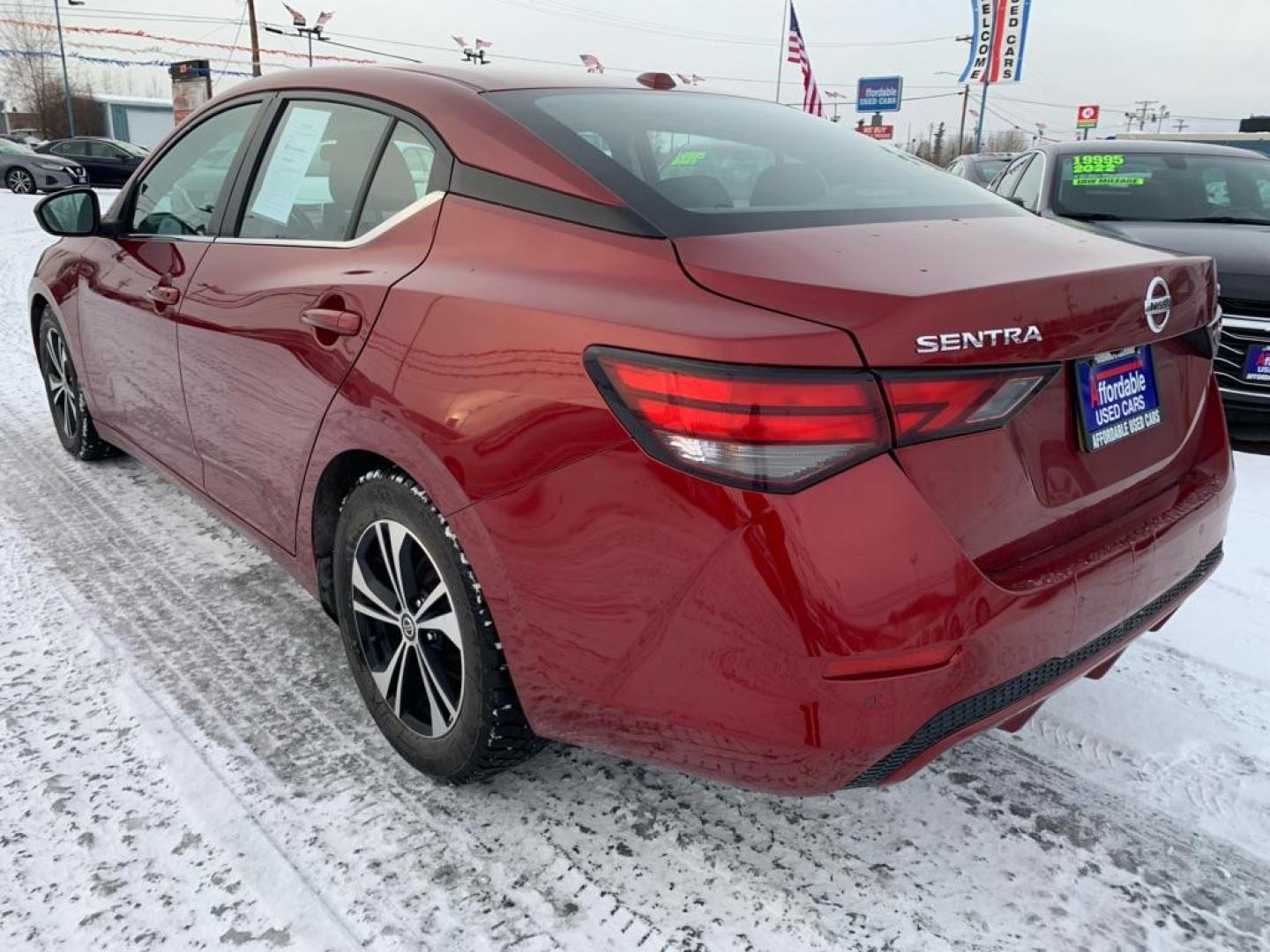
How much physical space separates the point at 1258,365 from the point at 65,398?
18.7 feet

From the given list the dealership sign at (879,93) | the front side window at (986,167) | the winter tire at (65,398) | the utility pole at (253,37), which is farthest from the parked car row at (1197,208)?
the dealership sign at (879,93)

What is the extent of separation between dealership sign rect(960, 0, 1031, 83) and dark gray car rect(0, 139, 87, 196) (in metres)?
36.4

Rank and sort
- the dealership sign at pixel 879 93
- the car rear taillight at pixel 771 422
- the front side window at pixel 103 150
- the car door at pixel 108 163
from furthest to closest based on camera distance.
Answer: the dealership sign at pixel 879 93
the front side window at pixel 103 150
the car door at pixel 108 163
the car rear taillight at pixel 771 422

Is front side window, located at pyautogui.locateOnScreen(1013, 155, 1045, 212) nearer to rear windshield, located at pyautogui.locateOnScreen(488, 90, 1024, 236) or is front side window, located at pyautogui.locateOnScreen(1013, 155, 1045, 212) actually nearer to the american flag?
rear windshield, located at pyautogui.locateOnScreen(488, 90, 1024, 236)

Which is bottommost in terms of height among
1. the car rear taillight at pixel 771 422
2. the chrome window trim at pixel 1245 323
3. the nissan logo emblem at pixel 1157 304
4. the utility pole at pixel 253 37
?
the chrome window trim at pixel 1245 323

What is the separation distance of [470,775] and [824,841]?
0.78 m

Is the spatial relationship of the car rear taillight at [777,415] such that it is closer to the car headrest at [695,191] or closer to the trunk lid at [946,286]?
the trunk lid at [946,286]

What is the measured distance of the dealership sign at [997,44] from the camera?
4219cm

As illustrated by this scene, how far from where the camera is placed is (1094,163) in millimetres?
6312

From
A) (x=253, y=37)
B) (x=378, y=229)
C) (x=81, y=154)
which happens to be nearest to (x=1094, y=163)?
(x=378, y=229)

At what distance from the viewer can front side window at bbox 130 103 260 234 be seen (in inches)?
116

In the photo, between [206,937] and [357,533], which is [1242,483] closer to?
[357,533]

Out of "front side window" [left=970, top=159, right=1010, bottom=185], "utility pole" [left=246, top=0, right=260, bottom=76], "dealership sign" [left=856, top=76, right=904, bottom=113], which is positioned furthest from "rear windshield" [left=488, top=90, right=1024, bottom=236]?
"dealership sign" [left=856, top=76, right=904, bottom=113]

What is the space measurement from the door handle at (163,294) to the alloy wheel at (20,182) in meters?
24.7
